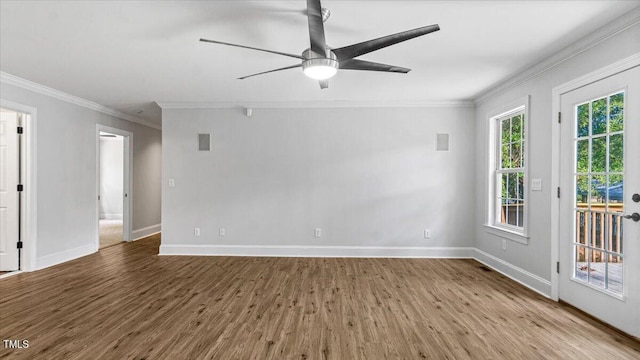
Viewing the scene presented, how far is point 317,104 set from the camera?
16.0ft

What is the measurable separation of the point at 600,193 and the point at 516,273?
57.9 inches

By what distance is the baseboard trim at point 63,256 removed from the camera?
4.18 metres

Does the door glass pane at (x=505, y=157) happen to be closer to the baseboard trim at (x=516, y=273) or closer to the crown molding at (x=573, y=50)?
the crown molding at (x=573, y=50)

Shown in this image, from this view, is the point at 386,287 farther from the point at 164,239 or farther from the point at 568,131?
the point at 164,239

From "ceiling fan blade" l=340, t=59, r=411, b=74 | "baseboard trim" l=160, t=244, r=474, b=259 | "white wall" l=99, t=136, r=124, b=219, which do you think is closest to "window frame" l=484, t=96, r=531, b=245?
"baseboard trim" l=160, t=244, r=474, b=259

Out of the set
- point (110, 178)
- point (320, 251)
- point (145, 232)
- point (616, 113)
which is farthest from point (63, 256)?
point (616, 113)

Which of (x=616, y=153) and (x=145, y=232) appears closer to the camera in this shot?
(x=616, y=153)

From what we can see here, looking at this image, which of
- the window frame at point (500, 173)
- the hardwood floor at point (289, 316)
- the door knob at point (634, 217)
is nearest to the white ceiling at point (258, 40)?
the window frame at point (500, 173)

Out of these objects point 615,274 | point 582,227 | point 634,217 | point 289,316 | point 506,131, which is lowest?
point 289,316

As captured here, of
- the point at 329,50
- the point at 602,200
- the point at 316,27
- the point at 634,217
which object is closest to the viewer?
the point at 316,27

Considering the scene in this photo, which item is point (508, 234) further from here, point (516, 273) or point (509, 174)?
point (509, 174)

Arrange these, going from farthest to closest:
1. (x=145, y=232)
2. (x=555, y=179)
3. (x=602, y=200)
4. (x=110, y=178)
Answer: (x=110, y=178)
(x=145, y=232)
(x=555, y=179)
(x=602, y=200)

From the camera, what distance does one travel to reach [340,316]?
8.96 ft

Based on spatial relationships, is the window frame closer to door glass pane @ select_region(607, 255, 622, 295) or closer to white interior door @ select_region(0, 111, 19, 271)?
door glass pane @ select_region(607, 255, 622, 295)
